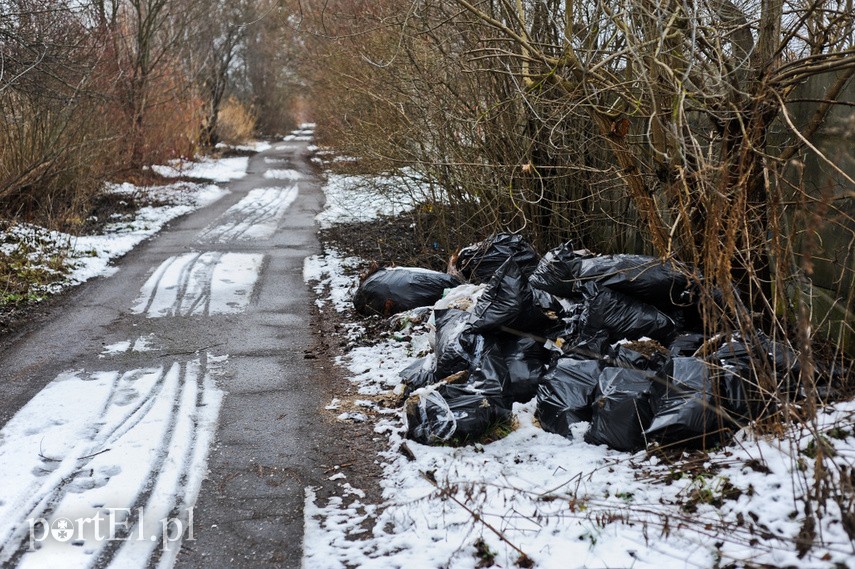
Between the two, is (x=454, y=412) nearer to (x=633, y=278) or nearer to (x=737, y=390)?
(x=633, y=278)

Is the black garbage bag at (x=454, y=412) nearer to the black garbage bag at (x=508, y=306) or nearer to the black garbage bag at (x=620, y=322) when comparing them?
the black garbage bag at (x=508, y=306)

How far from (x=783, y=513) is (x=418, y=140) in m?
6.33

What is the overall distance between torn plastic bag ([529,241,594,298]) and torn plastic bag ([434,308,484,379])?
70 centimetres

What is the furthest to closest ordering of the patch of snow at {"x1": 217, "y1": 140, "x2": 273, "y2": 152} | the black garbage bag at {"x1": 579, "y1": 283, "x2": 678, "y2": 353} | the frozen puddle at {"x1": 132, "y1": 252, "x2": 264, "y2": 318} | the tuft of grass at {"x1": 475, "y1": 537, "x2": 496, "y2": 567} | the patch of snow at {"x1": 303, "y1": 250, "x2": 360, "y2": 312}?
1. the patch of snow at {"x1": 217, "y1": 140, "x2": 273, "y2": 152}
2. the patch of snow at {"x1": 303, "y1": 250, "x2": 360, "y2": 312}
3. the frozen puddle at {"x1": 132, "y1": 252, "x2": 264, "y2": 318}
4. the black garbage bag at {"x1": 579, "y1": 283, "x2": 678, "y2": 353}
5. the tuft of grass at {"x1": 475, "y1": 537, "x2": 496, "y2": 567}

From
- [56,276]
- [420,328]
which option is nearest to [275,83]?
[56,276]

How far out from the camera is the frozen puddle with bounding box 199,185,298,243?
12797mm

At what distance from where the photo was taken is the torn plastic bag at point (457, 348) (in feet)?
16.4

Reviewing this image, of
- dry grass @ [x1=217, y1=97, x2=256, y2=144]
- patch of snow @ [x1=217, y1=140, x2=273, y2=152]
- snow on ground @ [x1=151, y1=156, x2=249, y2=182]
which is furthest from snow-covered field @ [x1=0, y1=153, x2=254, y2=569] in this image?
dry grass @ [x1=217, y1=97, x2=256, y2=144]

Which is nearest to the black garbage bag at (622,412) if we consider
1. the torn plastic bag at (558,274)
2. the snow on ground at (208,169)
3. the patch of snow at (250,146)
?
the torn plastic bag at (558,274)

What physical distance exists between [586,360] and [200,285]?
5900 millimetres

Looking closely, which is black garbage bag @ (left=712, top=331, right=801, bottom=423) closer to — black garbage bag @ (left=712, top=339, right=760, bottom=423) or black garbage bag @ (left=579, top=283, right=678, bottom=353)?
black garbage bag @ (left=712, top=339, right=760, bottom=423)

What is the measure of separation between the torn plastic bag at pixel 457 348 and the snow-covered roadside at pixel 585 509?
2.26ft

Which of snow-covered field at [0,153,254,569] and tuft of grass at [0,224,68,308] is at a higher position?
tuft of grass at [0,224,68,308]

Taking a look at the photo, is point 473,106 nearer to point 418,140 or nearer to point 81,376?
point 418,140
